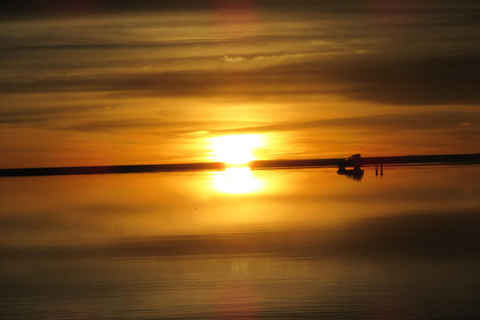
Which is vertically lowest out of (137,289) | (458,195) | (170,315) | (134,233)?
(170,315)

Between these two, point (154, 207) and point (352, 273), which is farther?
point (154, 207)

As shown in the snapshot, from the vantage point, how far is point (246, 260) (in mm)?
12844

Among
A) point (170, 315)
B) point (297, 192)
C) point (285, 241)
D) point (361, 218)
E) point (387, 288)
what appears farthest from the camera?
point (297, 192)

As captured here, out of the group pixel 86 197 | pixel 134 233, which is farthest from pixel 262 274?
pixel 86 197

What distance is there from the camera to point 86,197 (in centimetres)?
2844

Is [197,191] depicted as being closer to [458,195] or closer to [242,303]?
[458,195]

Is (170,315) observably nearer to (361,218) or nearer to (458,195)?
(361,218)

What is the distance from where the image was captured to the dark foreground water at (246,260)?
32.3ft

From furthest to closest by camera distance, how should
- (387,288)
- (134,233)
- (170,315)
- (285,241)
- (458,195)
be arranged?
(458,195) → (134,233) → (285,241) → (387,288) → (170,315)

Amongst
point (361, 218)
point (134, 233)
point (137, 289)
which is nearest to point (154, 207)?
point (134, 233)

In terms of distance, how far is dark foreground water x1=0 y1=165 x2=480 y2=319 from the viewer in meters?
9.84

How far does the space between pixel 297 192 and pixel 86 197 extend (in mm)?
8223

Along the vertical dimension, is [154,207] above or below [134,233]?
above

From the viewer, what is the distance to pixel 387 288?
10.6 meters
